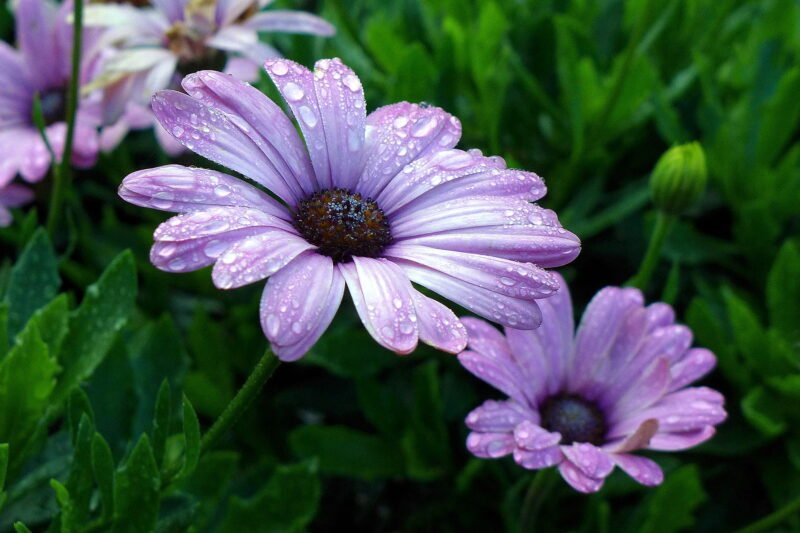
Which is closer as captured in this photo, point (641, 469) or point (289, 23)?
point (641, 469)

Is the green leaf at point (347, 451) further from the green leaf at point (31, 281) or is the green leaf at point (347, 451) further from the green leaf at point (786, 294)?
the green leaf at point (786, 294)

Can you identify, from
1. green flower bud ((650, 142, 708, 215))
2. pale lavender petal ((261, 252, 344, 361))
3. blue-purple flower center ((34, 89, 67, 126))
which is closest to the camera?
pale lavender petal ((261, 252, 344, 361))

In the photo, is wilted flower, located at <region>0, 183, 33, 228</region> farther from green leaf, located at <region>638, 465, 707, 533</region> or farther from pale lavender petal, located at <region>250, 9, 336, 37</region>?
green leaf, located at <region>638, 465, 707, 533</region>

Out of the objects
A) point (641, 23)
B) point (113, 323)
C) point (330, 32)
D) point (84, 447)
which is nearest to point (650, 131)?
point (641, 23)

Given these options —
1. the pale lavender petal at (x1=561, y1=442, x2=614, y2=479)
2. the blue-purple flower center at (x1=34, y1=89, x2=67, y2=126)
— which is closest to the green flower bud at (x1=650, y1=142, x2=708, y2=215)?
the pale lavender petal at (x1=561, y1=442, x2=614, y2=479)

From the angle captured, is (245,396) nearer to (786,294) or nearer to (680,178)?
(680,178)

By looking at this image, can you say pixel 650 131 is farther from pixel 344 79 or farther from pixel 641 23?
pixel 344 79

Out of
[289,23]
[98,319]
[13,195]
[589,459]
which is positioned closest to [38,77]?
[13,195]
